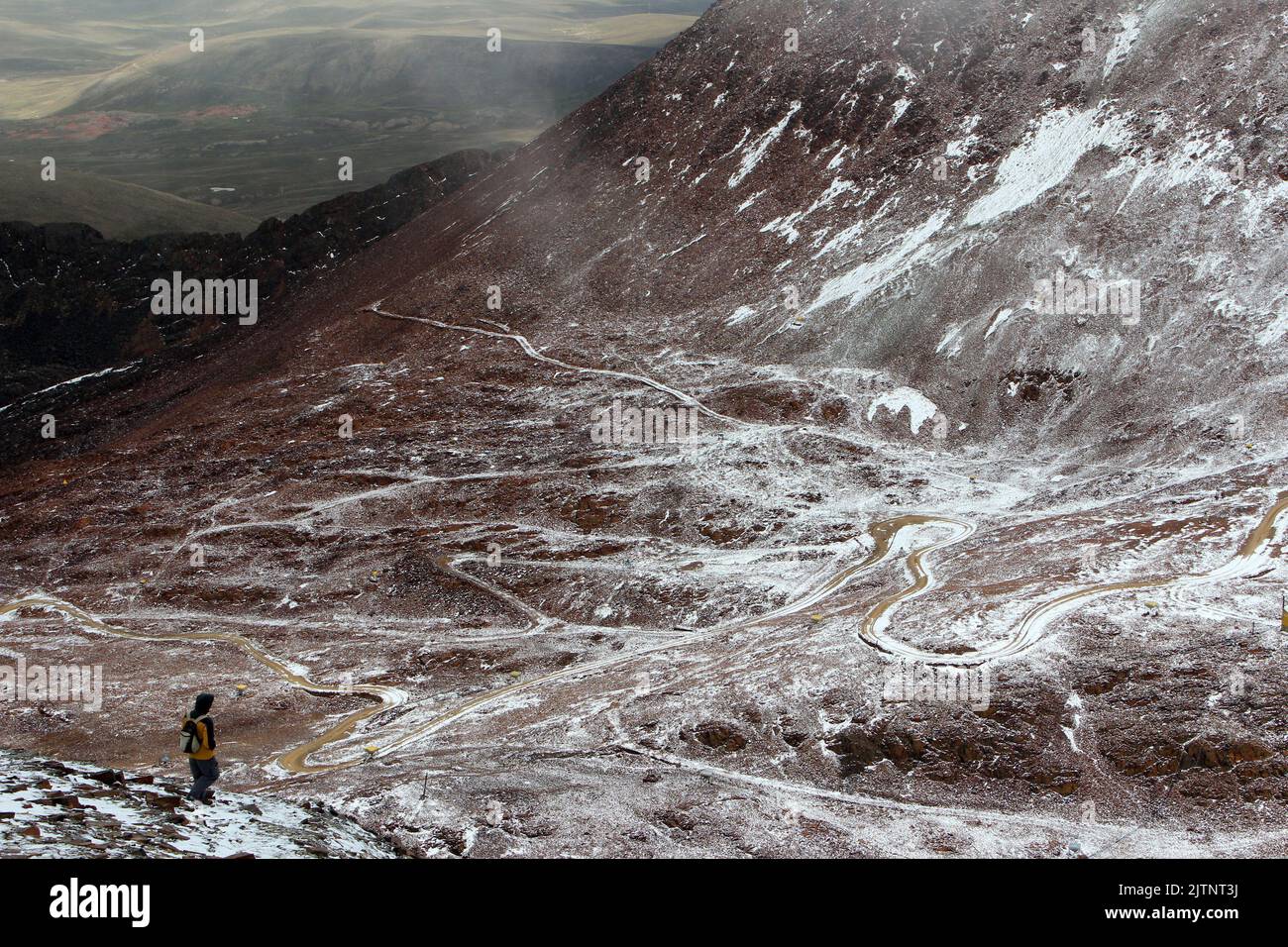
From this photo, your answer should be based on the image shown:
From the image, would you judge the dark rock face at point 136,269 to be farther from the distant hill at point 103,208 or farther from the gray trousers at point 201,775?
the gray trousers at point 201,775

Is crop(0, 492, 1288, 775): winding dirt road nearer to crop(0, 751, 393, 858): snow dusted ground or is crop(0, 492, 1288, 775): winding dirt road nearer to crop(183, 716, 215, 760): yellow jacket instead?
crop(0, 751, 393, 858): snow dusted ground

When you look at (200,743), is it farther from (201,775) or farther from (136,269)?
(136,269)

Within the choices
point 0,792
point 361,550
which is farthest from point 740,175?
point 0,792

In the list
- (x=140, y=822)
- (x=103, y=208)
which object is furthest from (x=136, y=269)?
(x=140, y=822)

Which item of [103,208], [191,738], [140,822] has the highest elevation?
[103,208]

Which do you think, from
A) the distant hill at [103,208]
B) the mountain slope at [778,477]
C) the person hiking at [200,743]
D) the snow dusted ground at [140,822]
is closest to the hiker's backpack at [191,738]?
the person hiking at [200,743]

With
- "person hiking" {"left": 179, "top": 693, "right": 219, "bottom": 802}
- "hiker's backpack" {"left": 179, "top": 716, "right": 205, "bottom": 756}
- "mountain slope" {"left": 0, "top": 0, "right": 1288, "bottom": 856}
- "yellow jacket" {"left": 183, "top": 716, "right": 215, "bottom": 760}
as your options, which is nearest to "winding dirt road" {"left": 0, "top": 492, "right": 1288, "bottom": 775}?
"mountain slope" {"left": 0, "top": 0, "right": 1288, "bottom": 856}

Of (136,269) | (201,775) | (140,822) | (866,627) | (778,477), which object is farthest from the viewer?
(136,269)
